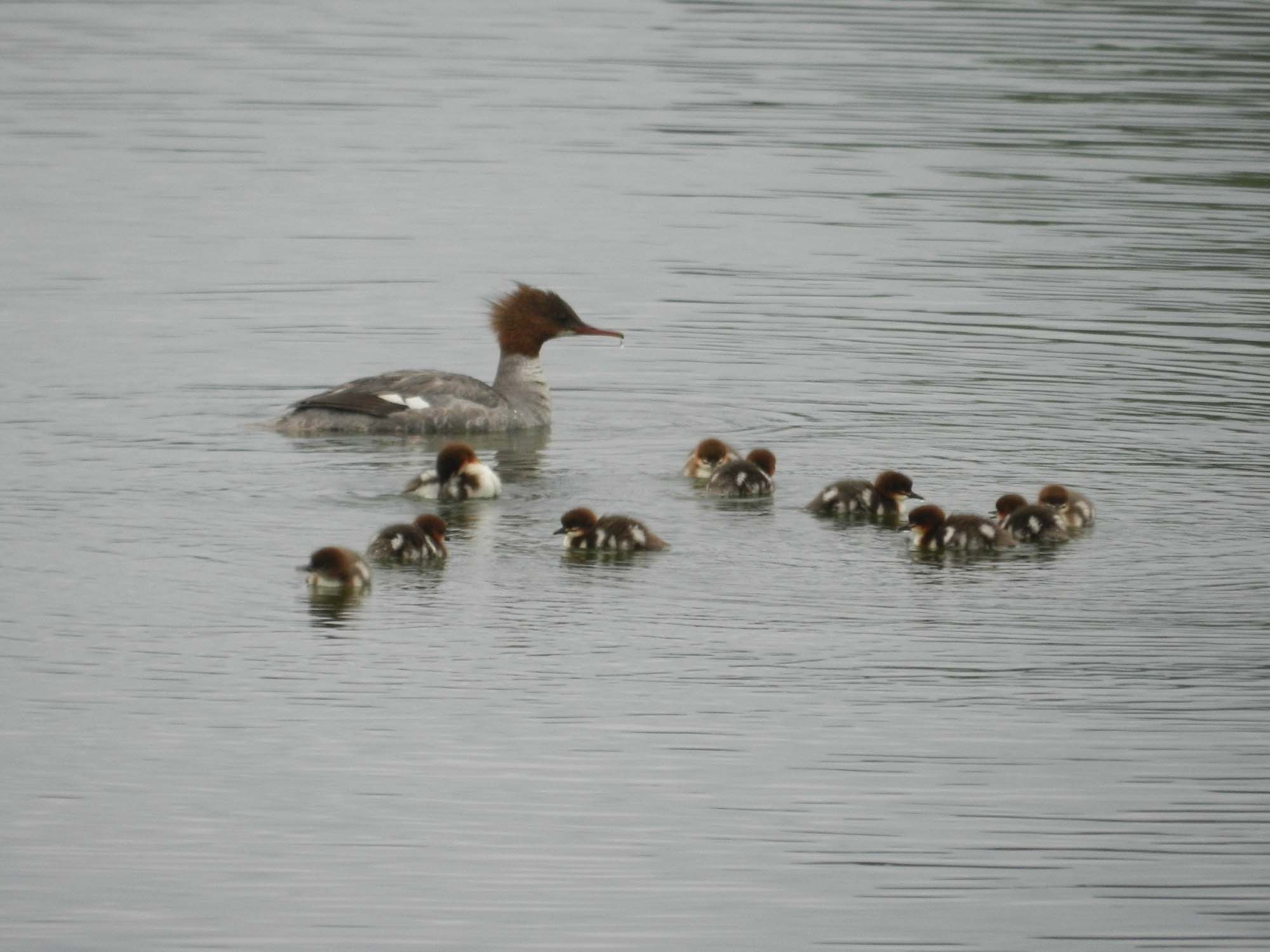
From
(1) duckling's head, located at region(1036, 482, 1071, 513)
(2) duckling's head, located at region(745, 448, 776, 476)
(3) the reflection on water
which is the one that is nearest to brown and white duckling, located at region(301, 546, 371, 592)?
(3) the reflection on water

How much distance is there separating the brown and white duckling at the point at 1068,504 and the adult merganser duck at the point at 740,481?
126 cm

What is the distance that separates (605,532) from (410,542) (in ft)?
2.56

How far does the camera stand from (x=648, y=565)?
955 centimetres

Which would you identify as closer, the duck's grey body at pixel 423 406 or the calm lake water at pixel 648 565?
the calm lake water at pixel 648 565

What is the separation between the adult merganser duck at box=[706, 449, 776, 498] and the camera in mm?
10625

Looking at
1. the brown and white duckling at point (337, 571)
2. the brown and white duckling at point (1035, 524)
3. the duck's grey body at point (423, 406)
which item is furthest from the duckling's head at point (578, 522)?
the duck's grey body at point (423, 406)

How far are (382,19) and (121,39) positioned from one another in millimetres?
4522

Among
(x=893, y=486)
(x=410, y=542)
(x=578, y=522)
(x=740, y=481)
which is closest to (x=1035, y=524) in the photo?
(x=893, y=486)

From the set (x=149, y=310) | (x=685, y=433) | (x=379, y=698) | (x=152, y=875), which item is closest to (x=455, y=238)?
(x=149, y=310)

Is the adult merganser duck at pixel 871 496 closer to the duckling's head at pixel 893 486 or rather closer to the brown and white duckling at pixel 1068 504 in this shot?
the duckling's head at pixel 893 486

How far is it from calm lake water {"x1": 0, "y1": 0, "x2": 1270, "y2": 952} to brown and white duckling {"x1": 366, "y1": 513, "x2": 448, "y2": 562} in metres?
0.21

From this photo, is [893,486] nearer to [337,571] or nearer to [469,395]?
[337,571]

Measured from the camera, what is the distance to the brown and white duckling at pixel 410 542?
9430 mm

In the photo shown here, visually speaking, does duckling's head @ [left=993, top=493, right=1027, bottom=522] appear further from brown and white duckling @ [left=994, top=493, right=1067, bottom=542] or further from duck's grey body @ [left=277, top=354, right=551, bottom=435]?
duck's grey body @ [left=277, top=354, right=551, bottom=435]
